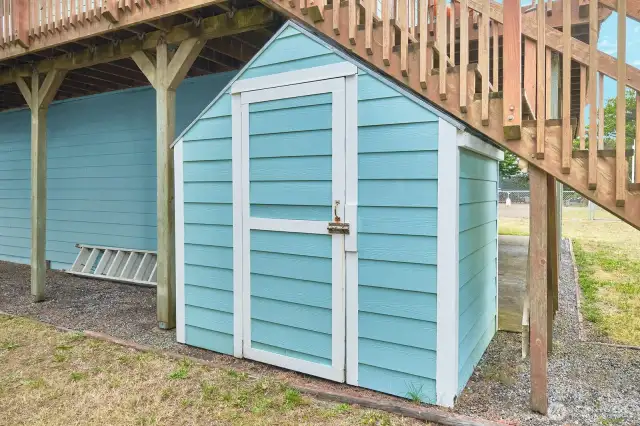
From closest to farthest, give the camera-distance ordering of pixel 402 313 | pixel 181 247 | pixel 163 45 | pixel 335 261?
1. pixel 402 313
2. pixel 335 261
3. pixel 181 247
4. pixel 163 45

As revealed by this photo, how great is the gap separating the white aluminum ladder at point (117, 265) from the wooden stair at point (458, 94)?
166 inches

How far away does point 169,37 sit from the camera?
4.03m

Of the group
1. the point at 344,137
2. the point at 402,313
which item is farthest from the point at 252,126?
the point at 402,313

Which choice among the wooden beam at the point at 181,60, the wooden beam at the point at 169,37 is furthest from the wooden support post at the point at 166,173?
the wooden beam at the point at 169,37

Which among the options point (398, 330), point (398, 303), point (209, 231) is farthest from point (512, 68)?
point (209, 231)

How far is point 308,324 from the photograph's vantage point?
3.01 metres

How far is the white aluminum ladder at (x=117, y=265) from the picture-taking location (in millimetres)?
5961

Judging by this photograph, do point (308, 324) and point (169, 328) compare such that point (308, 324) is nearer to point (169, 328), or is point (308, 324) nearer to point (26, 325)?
point (169, 328)

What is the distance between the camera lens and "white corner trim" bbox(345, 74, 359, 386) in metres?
2.79

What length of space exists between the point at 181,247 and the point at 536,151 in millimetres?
2821

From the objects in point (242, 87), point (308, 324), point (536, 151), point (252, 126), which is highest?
point (242, 87)

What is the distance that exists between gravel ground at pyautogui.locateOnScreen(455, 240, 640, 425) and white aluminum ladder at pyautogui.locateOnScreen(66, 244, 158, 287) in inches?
171

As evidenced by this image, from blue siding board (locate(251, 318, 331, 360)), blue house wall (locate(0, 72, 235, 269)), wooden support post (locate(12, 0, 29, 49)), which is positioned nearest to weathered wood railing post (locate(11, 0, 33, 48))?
wooden support post (locate(12, 0, 29, 49))

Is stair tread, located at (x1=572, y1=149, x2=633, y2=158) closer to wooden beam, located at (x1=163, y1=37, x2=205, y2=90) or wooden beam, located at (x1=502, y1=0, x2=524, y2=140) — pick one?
wooden beam, located at (x1=502, y1=0, x2=524, y2=140)
